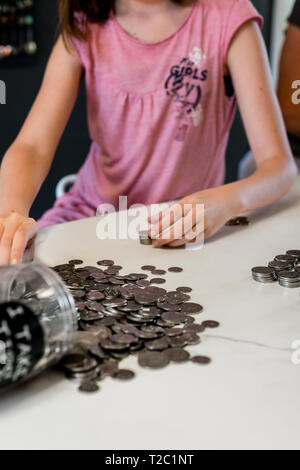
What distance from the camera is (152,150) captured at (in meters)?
1.57

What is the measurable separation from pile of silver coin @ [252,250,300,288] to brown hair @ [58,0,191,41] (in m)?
0.81

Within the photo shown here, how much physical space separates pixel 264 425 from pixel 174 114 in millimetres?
1074

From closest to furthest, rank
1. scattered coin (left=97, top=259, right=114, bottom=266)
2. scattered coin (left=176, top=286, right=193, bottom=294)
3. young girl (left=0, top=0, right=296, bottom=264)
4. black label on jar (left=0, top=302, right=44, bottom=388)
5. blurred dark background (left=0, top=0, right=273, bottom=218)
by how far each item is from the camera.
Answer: black label on jar (left=0, top=302, right=44, bottom=388) < scattered coin (left=176, top=286, right=193, bottom=294) < scattered coin (left=97, top=259, right=114, bottom=266) < young girl (left=0, top=0, right=296, bottom=264) < blurred dark background (left=0, top=0, right=273, bottom=218)

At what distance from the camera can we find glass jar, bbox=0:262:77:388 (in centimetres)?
55

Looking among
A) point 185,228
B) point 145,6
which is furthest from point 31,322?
point 145,6

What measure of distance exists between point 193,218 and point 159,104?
20.6 inches

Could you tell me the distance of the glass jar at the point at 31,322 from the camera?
546 millimetres

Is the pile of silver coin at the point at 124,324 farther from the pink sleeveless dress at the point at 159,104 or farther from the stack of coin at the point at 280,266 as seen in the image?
the pink sleeveless dress at the point at 159,104

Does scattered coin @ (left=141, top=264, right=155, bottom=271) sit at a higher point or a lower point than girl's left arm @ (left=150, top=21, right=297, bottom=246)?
lower

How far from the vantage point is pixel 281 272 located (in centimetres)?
91

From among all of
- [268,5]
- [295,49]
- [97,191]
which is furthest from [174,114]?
[268,5]

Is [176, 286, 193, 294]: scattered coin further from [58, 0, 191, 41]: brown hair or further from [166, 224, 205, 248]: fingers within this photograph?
[58, 0, 191, 41]: brown hair

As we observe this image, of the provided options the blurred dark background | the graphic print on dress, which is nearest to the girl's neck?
the graphic print on dress

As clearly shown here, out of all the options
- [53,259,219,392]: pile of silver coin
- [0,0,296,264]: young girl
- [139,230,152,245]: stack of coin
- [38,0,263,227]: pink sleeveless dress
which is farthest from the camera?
[38,0,263,227]: pink sleeveless dress
